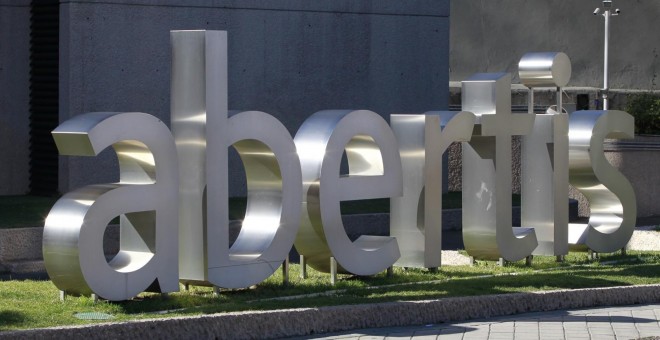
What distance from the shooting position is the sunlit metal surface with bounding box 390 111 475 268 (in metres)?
12.7

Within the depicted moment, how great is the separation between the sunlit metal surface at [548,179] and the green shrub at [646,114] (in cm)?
1148

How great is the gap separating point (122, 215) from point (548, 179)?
5.58m

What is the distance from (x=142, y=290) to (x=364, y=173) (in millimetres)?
2903

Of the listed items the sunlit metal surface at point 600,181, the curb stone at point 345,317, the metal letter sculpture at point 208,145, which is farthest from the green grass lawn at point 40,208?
the curb stone at point 345,317

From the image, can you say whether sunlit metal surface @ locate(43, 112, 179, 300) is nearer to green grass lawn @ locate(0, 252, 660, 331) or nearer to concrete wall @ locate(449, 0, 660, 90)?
green grass lawn @ locate(0, 252, 660, 331)

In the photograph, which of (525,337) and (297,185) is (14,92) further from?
(525,337)

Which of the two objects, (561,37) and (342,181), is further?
(561,37)

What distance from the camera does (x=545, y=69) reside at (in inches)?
568

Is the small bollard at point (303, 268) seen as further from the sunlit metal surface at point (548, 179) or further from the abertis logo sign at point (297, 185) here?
the sunlit metal surface at point (548, 179)

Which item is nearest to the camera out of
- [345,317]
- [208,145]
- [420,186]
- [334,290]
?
[345,317]

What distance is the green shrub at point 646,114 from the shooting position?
25.5 metres

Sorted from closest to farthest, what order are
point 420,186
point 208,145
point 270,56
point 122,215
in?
point 122,215 < point 208,145 < point 420,186 < point 270,56

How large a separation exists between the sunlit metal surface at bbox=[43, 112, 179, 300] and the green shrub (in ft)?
54.2

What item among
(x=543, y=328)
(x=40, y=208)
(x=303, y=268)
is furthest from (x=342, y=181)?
(x=40, y=208)
